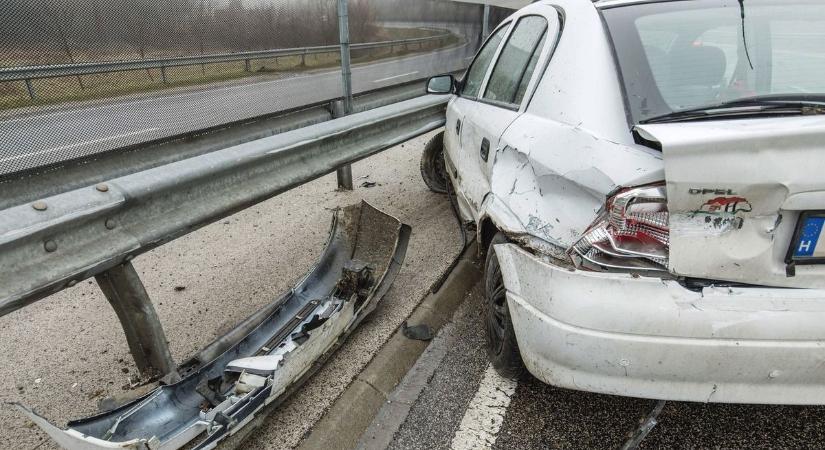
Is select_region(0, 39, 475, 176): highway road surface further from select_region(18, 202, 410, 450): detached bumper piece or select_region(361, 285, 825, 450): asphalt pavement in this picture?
select_region(361, 285, 825, 450): asphalt pavement

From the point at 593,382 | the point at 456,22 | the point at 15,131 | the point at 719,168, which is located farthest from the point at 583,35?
the point at 456,22

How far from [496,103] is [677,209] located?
1.58 metres

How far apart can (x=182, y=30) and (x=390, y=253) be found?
1.92 m

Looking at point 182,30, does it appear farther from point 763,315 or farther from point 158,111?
point 763,315

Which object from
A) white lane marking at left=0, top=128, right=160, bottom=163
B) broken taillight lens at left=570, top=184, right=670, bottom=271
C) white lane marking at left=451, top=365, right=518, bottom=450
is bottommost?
white lane marking at left=451, top=365, right=518, bottom=450

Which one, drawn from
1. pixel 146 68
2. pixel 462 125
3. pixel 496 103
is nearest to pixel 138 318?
pixel 146 68

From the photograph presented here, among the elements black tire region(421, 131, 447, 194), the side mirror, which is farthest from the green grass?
black tire region(421, 131, 447, 194)

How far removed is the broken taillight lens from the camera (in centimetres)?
153

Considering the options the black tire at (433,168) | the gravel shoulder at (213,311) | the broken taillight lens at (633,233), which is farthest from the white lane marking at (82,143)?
the broken taillight lens at (633,233)

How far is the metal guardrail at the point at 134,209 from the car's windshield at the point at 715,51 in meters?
1.66

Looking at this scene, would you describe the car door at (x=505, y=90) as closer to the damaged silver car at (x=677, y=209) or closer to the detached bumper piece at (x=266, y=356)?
the damaged silver car at (x=677, y=209)

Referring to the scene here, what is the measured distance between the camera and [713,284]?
154cm

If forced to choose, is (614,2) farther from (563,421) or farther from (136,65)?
(136,65)

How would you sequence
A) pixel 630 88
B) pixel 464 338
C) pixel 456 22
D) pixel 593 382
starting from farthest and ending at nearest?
pixel 456 22
pixel 464 338
pixel 630 88
pixel 593 382
